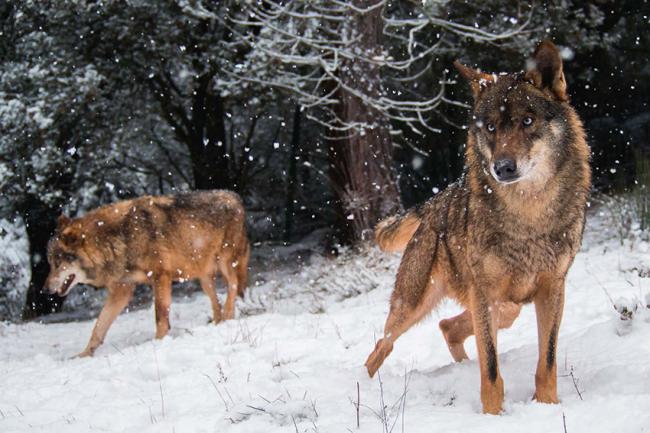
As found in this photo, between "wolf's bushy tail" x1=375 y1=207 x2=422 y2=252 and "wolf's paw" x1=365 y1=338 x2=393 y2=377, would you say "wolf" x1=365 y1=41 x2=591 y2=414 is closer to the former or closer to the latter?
"wolf's paw" x1=365 y1=338 x2=393 y2=377

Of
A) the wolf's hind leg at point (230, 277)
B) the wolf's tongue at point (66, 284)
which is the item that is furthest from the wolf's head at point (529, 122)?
the wolf's tongue at point (66, 284)

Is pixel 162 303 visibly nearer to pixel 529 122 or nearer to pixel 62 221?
pixel 62 221

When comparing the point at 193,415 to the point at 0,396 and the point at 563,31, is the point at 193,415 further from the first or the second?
the point at 563,31

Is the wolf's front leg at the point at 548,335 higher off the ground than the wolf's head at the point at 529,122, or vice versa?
the wolf's head at the point at 529,122

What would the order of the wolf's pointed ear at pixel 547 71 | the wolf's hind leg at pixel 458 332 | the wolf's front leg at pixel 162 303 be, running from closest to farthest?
the wolf's pointed ear at pixel 547 71, the wolf's hind leg at pixel 458 332, the wolf's front leg at pixel 162 303

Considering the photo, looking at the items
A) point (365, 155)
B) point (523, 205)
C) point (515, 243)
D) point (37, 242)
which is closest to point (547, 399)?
point (515, 243)

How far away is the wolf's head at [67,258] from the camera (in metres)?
8.66

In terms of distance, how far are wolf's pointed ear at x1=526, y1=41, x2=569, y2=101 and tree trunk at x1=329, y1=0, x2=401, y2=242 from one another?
7827 millimetres

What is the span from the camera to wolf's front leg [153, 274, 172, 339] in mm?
8414

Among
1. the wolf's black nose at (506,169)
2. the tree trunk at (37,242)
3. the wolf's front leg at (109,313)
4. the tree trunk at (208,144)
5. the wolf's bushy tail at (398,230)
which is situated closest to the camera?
the wolf's black nose at (506,169)

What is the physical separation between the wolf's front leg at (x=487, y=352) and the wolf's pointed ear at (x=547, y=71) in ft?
4.44

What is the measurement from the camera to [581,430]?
3006 millimetres

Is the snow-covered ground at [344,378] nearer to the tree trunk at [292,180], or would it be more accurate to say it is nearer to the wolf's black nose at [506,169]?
the wolf's black nose at [506,169]

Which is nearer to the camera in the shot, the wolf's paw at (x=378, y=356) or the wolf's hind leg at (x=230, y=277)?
the wolf's paw at (x=378, y=356)
